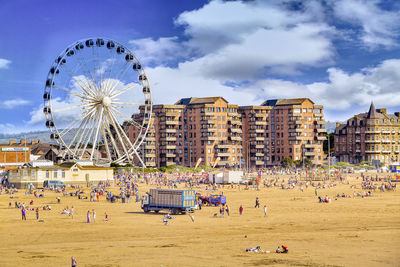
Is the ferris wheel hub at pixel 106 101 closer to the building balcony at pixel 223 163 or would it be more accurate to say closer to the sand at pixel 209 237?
the sand at pixel 209 237

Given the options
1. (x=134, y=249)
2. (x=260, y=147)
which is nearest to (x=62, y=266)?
(x=134, y=249)

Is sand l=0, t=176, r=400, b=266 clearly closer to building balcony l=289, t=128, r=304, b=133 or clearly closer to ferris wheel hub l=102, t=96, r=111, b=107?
ferris wheel hub l=102, t=96, r=111, b=107

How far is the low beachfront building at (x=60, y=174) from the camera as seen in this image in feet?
246

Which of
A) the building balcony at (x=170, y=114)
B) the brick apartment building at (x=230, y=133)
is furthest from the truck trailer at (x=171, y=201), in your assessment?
the building balcony at (x=170, y=114)

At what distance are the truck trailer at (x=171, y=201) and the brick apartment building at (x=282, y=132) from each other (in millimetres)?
100136

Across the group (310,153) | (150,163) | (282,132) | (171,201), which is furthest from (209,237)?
(282,132)

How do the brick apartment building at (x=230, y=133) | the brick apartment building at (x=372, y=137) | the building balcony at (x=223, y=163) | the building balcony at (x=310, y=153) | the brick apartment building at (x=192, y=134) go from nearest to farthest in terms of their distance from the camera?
1. the brick apartment building at (x=192, y=134)
2. the brick apartment building at (x=230, y=133)
3. the building balcony at (x=223, y=163)
4. the building balcony at (x=310, y=153)
5. the brick apartment building at (x=372, y=137)

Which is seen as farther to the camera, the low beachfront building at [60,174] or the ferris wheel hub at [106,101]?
the ferris wheel hub at [106,101]

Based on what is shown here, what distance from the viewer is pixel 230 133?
140 meters

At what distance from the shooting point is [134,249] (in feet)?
96.8

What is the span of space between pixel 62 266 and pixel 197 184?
58.6 meters

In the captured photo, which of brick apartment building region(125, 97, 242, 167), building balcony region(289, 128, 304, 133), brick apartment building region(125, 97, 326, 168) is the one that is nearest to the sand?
brick apartment building region(125, 97, 326, 168)

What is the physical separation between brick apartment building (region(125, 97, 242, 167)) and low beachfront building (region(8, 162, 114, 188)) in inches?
2039

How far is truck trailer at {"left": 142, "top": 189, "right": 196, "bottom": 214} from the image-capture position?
45.0m
